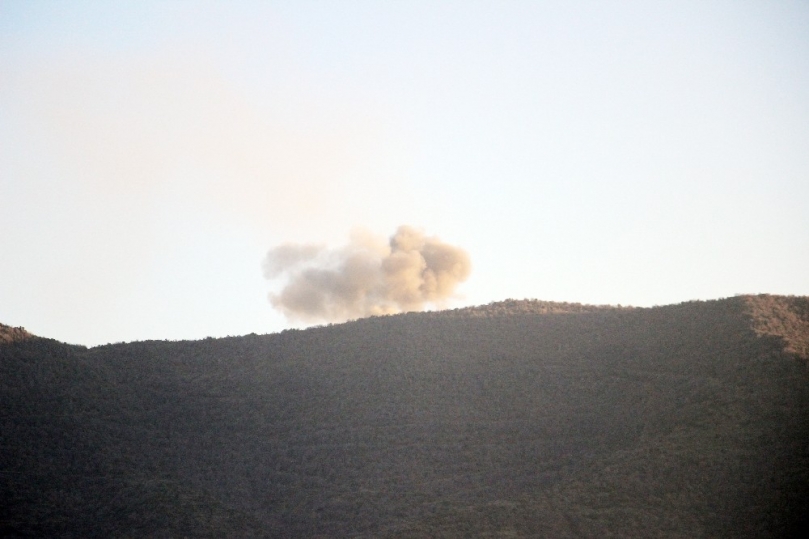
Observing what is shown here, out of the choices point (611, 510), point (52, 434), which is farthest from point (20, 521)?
point (611, 510)

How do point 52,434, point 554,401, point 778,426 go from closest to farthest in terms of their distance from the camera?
A: point 778,426 → point 52,434 → point 554,401

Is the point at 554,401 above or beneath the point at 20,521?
above

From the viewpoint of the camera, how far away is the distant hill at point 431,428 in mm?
23422

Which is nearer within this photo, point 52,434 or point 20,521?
point 20,521

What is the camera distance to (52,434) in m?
27.3

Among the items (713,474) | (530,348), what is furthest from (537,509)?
(530,348)

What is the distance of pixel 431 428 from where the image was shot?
2859cm

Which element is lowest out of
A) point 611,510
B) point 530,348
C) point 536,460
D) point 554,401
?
point 611,510

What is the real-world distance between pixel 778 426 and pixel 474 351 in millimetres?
11016

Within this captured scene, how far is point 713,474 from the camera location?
944 inches

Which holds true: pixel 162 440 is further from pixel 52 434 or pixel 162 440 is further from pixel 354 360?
pixel 354 360

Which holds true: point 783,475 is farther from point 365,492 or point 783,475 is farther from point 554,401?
point 365,492

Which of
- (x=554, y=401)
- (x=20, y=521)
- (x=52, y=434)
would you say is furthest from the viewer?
(x=554, y=401)

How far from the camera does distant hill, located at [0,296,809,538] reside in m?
23.4
